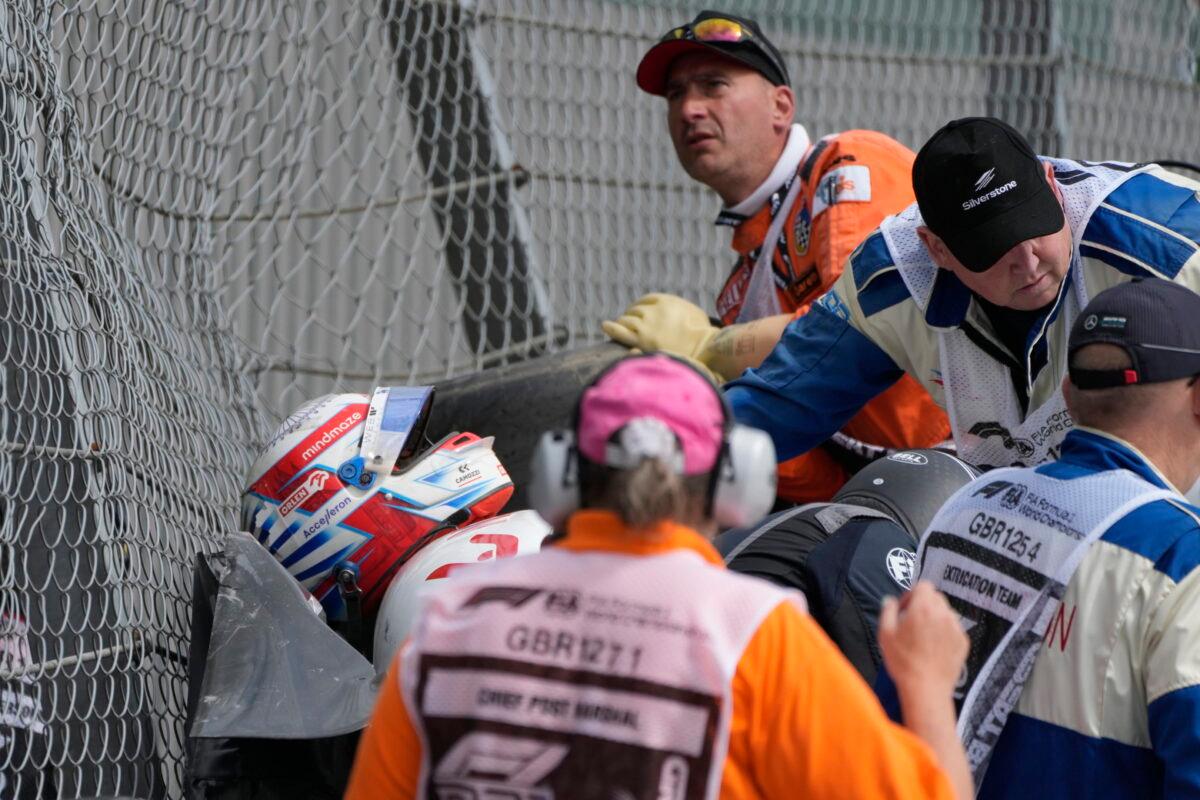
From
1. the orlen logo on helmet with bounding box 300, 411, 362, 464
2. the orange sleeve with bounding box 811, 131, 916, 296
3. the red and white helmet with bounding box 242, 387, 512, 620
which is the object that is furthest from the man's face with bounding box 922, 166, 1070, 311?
the orlen logo on helmet with bounding box 300, 411, 362, 464

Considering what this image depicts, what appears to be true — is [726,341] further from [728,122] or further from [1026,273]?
[1026,273]

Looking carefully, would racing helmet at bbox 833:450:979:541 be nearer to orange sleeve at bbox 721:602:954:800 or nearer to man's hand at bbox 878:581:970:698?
man's hand at bbox 878:581:970:698

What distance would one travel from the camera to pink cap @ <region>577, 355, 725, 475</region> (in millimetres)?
1614

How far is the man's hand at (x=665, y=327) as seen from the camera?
4.30 metres

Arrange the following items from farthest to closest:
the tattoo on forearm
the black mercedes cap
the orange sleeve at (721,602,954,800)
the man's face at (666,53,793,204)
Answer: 1. the man's face at (666,53,793,204)
2. the tattoo on forearm
3. the black mercedes cap
4. the orange sleeve at (721,602,954,800)

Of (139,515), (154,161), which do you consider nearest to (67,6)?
(154,161)

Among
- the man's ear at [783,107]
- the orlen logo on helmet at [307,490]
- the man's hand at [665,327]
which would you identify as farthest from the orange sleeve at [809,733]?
the man's ear at [783,107]

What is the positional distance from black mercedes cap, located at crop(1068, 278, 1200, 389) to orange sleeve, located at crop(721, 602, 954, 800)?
769mm

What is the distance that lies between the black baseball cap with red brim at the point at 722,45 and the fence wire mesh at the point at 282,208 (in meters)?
0.69

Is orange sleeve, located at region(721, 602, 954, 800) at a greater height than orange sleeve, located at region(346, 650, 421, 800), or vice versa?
orange sleeve, located at region(721, 602, 954, 800)

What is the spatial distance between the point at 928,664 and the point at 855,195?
8.02 feet

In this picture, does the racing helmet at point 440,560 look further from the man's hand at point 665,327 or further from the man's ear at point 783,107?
the man's ear at point 783,107

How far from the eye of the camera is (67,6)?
3.61 metres

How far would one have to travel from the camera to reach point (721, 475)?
1.64 m
